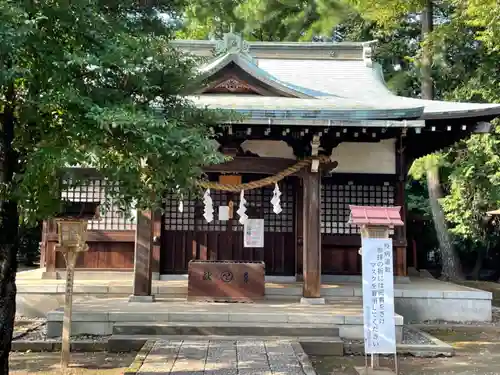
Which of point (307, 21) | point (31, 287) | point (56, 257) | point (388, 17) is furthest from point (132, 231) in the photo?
point (307, 21)

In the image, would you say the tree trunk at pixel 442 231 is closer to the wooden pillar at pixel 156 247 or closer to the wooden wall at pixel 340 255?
the wooden wall at pixel 340 255

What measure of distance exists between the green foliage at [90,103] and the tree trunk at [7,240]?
81 mm

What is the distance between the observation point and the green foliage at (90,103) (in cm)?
423

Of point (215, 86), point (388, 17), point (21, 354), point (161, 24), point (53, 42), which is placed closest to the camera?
point (53, 42)

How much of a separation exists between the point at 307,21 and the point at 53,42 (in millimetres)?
21741

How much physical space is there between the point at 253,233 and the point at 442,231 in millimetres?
9149

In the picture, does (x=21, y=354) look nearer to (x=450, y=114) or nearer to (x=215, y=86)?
(x=215, y=86)

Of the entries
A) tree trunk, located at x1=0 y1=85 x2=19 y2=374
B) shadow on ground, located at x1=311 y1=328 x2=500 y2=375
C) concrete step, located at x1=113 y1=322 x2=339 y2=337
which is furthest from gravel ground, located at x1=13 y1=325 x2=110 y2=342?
shadow on ground, located at x1=311 y1=328 x2=500 y2=375

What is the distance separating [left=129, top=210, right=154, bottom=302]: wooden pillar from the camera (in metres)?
9.55

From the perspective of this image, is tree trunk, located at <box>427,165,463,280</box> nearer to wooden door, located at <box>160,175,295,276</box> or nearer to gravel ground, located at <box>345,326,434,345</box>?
wooden door, located at <box>160,175,295,276</box>

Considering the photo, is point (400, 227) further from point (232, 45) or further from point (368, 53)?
point (368, 53)

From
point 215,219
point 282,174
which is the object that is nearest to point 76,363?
→ point 282,174

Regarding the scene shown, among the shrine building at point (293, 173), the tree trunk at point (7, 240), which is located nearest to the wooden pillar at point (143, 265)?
the shrine building at point (293, 173)

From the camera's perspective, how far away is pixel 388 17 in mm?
17922
